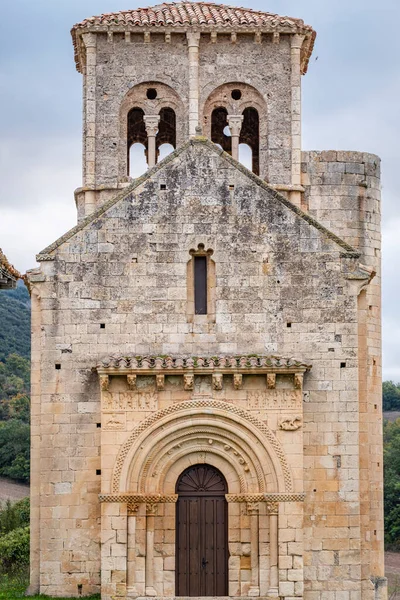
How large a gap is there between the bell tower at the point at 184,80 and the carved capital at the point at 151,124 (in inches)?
1.0

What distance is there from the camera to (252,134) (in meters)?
37.0

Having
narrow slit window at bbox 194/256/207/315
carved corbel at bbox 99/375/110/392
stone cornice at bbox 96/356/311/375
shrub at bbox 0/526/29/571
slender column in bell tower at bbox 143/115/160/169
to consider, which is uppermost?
slender column in bell tower at bbox 143/115/160/169

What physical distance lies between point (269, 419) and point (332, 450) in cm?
157

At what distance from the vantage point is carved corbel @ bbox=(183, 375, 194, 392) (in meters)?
28.4

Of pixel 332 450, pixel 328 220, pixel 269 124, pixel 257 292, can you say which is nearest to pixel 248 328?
pixel 257 292

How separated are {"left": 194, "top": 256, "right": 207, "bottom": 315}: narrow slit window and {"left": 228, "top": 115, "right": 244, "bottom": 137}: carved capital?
22.3ft

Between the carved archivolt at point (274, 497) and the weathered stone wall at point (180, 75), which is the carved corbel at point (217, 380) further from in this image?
the weathered stone wall at point (180, 75)

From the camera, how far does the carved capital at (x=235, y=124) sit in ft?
117

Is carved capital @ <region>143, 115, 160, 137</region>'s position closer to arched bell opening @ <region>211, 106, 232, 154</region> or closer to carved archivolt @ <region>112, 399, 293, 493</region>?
arched bell opening @ <region>211, 106, 232, 154</region>

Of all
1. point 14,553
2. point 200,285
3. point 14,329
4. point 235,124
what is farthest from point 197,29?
point 14,329

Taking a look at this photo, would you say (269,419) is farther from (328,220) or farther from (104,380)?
(328,220)

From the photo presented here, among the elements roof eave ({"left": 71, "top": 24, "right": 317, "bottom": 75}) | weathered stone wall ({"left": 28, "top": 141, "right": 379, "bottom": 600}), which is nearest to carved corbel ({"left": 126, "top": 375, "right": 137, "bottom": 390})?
weathered stone wall ({"left": 28, "top": 141, "right": 379, "bottom": 600})

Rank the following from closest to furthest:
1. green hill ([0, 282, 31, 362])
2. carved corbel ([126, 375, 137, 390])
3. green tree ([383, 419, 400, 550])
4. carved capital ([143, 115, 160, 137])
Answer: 1. carved corbel ([126, 375, 137, 390])
2. carved capital ([143, 115, 160, 137])
3. green tree ([383, 419, 400, 550])
4. green hill ([0, 282, 31, 362])

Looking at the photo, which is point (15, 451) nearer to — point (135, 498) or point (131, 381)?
point (135, 498)
